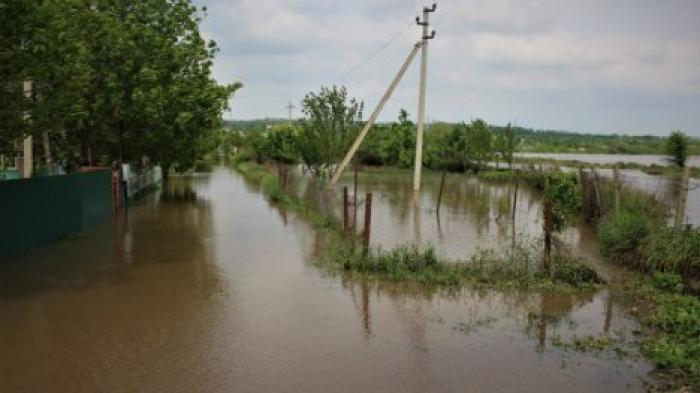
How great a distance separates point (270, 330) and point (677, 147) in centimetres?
5334

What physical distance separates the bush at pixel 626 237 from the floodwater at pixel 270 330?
2698 millimetres

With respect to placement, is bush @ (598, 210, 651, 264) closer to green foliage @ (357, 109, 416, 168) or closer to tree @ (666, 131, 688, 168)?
green foliage @ (357, 109, 416, 168)

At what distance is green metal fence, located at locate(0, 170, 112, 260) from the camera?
1275 cm

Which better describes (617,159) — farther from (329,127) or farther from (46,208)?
(46,208)

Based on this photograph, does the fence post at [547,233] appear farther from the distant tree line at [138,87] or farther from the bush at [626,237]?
the distant tree line at [138,87]

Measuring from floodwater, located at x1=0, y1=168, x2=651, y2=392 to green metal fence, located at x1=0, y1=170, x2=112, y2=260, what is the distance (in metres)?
0.54

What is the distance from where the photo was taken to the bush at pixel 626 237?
41.4ft

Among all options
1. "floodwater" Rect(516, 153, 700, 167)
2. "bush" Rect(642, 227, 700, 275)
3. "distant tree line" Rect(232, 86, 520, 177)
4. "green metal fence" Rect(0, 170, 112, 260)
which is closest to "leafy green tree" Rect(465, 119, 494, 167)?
"distant tree line" Rect(232, 86, 520, 177)

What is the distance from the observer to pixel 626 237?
1284 centimetres

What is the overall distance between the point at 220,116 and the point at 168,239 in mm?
11209

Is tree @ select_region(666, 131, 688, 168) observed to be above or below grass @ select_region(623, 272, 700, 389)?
above

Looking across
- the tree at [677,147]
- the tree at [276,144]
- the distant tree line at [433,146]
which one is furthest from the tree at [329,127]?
the tree at [677,147]

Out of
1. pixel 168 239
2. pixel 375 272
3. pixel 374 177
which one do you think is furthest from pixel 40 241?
pixel 374 177

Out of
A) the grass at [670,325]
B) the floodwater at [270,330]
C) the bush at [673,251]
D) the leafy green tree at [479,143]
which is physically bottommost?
the floodwater at [270,330]
